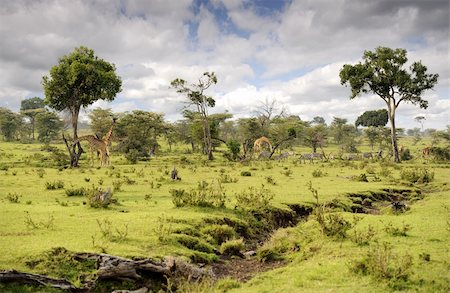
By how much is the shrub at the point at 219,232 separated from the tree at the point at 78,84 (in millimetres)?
26762

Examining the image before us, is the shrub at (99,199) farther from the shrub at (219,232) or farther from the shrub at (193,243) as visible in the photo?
the shrub at (193,243)

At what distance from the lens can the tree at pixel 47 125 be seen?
84.6 metres

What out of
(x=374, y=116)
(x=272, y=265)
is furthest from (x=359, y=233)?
(x=374, y=116)

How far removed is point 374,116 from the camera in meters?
105

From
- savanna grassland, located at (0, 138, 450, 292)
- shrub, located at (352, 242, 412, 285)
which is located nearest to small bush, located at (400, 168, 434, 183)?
savanna grassland, located at (0, 138, 450, 292)

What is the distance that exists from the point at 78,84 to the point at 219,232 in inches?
1198

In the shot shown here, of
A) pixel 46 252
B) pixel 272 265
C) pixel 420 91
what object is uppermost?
pixel 420 91

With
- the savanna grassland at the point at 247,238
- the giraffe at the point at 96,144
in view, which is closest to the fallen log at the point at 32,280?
the savanna grassland at the point at 247,238

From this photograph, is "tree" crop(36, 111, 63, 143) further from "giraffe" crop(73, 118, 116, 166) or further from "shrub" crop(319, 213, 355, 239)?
"shrub" crop(319, 213, 355, 239)

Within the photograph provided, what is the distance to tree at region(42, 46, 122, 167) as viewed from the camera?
Answer: 124 ft

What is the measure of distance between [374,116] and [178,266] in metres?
104

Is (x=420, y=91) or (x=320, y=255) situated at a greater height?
(x=420, y=91)

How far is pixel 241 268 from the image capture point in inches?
441

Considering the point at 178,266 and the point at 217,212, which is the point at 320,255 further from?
the point at 217,212
